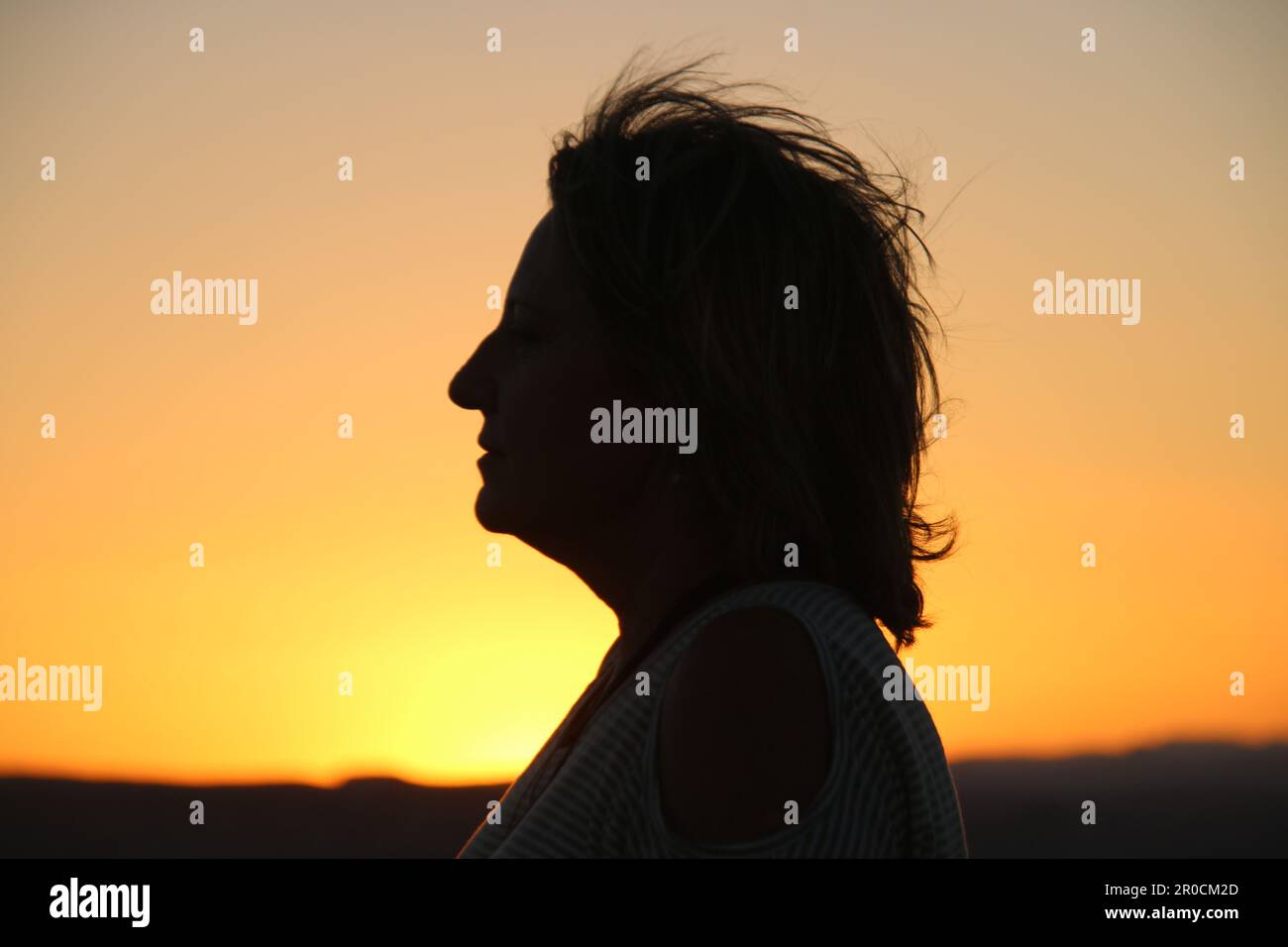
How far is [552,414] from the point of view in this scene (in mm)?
2340

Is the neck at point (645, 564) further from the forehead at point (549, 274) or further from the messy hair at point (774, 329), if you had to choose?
the forehead at point (549, 274)

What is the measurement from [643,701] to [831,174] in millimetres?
1203

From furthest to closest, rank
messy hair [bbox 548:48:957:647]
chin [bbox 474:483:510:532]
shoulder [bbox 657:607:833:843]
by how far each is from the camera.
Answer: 1. chin [bbox 474:483:510:532]
2. messy hair [bbox 548:48:957:647]
3. shoulder [bbox 657:607:833:843]

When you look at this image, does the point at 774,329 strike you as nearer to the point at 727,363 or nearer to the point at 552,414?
the point at 727,363

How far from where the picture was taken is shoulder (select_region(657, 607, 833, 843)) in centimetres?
165

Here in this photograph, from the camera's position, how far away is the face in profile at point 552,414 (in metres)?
2.33

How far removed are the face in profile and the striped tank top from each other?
40 centimetres

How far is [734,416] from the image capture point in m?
2.21

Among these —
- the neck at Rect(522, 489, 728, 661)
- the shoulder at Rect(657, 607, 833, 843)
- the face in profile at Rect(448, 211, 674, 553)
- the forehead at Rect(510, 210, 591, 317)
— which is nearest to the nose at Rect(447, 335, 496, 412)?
the face in profile at Rect(448, 211, 674, 553)

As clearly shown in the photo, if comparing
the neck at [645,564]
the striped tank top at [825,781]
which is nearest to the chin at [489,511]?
the neck at [645,564]

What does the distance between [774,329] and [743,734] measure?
87cm

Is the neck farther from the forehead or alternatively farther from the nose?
the forehead
